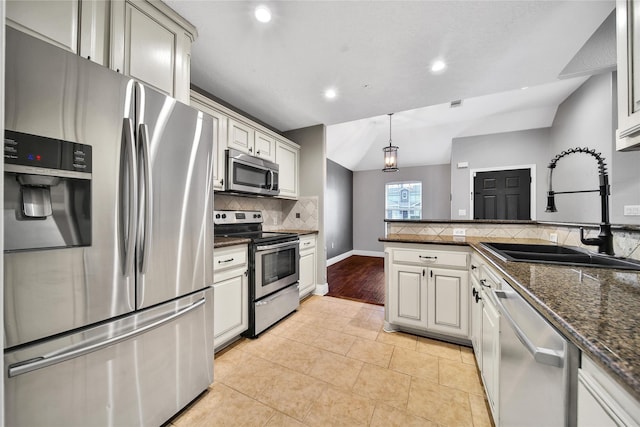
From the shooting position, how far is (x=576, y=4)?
143cm

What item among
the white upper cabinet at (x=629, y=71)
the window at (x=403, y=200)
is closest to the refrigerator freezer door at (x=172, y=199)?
the white upper cabinet at (x=629, y=71)

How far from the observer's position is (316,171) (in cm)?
338

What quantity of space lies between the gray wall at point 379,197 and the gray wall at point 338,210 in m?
0.22

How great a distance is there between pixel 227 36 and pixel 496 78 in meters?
2.41

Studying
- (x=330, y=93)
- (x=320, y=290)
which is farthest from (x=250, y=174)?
(x=320, y=290)

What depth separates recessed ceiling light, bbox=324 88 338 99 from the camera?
7.99 ft

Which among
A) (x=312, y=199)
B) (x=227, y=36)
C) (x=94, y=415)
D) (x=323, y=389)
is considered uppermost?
(x=227, y=36)

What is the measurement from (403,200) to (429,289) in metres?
4.37

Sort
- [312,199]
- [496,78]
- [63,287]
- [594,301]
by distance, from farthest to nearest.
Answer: [312,199] → [496,78] → [63,287] → [594,301]

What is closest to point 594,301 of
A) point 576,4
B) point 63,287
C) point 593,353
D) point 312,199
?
point 593,353

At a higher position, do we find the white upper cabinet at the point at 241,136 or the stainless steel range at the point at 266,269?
the white upper cabinet at the point at 241,136

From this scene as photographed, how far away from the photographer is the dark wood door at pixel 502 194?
4.26 m

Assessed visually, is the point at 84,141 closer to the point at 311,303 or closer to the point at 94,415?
the point at 94,415

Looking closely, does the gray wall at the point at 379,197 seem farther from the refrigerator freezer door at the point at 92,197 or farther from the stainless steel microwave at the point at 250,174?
the refrigerator freezer door at the point at 92,197
